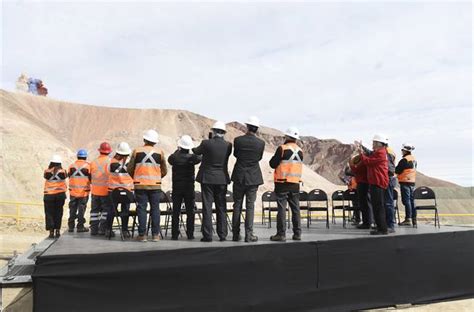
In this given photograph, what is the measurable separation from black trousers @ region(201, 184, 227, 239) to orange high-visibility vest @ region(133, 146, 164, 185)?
77 cm

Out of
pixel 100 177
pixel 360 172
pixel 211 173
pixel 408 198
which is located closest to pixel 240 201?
pixel 211 173

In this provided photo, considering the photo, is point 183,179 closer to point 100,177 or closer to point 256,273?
point 256,273

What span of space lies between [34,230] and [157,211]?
621 inches

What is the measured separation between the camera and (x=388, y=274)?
6719 millimetres

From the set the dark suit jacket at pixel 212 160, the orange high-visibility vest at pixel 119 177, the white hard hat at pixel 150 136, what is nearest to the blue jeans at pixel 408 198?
the dark suit jacket at pixel 212 160

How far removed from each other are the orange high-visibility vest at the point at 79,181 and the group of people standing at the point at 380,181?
18.3 ft

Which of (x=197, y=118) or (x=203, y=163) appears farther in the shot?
(x=197, y=118)

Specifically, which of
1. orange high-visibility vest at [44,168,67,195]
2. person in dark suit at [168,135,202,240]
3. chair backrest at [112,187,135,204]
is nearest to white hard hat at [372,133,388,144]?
person in dark suit at [168,135,202,240]

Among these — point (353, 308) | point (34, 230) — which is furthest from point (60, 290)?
point (34, 230)

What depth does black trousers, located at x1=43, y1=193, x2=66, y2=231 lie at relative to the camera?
9465 mm

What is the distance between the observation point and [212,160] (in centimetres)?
647

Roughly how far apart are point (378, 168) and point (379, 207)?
69 cm

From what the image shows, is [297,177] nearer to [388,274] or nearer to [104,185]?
[388,274]

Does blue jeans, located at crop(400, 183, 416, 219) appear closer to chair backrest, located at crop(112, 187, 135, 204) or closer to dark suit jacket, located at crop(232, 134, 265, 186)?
dark suit jacket, located at crop(232, 134, 265, 186)
